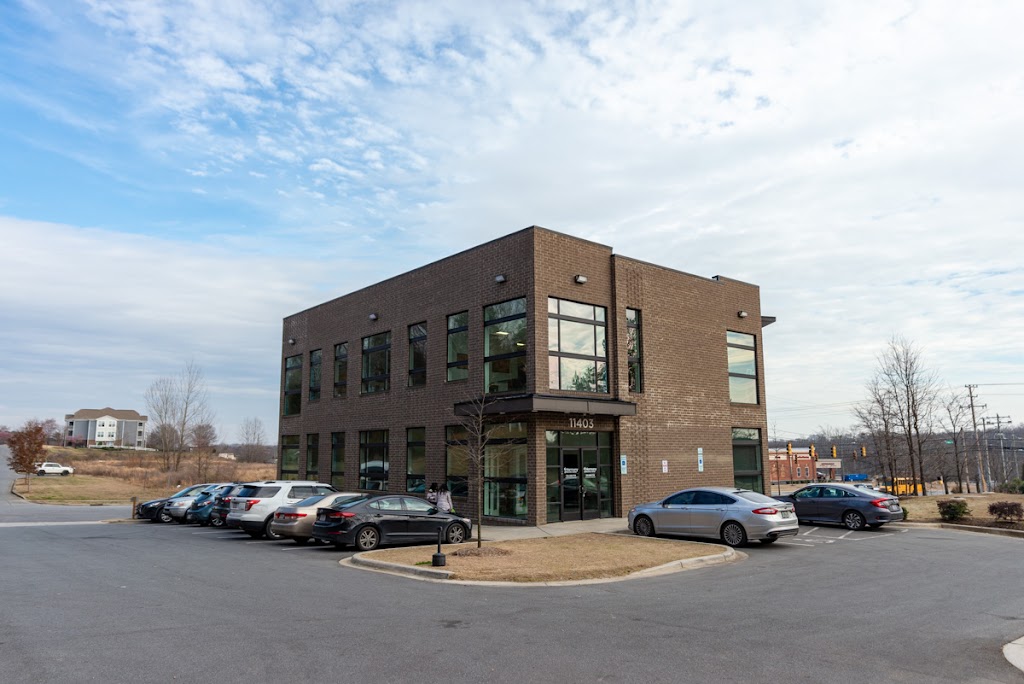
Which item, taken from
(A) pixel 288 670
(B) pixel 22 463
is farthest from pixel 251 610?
(B) pixel 22 463

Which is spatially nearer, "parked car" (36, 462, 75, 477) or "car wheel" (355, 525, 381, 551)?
"car wheel" (355, 525, 381, 551)

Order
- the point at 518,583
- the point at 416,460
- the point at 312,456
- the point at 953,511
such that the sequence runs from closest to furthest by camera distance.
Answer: the point at 518,583 < the point at 953,511 < the point at 416,460 < the point at 312,456

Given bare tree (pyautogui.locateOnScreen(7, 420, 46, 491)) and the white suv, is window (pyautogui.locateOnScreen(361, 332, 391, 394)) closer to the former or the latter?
the white suv

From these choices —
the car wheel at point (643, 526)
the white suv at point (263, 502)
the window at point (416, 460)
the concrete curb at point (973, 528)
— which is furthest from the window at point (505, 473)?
the concrete curb at point (973, 528)

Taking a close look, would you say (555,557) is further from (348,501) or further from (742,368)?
(742,368)

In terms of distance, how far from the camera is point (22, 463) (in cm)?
5241

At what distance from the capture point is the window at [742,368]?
29812mm

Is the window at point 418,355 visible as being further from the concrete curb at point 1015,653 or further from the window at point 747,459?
the concrete curb at point 1015,653

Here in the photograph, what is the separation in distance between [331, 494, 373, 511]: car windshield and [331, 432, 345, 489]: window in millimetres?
15395

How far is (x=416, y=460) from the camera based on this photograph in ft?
90.4

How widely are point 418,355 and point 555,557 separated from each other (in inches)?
571

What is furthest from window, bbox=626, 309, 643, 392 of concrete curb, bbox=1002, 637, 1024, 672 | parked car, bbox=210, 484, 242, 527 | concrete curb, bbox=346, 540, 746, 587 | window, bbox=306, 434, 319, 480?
concrete curb, bbox=1002, 637, 1024, 672

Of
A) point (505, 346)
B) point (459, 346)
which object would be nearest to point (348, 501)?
point (505, 346)

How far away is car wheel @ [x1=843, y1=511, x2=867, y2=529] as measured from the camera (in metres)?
21.4
